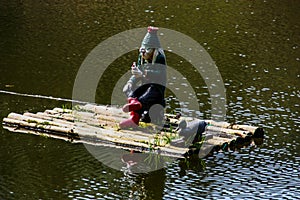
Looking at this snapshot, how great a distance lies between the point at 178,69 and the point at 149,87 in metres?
4.24

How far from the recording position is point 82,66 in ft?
54.8

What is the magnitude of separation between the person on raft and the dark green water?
1.07 metres

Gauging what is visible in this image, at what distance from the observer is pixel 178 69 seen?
16.7 m

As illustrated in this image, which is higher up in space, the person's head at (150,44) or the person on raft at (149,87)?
the person's head at (150,44)

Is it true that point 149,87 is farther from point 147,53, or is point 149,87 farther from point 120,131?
point 120,131

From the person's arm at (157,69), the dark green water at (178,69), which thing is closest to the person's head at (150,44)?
the person's arm at (157,69)

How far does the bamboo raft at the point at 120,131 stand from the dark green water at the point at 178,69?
0.23m

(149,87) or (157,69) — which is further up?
(157,69)

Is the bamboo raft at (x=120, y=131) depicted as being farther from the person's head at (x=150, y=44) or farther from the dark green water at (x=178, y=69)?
the person's head at (x=150, y=44)

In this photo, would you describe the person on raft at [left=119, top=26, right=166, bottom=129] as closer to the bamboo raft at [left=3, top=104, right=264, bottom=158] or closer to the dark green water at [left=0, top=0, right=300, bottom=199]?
the bamboo raft at [left=3, top=104, right=264, bottom=158]

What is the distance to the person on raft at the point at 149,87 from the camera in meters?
12.5

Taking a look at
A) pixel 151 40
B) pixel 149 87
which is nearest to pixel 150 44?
pixel 151 40

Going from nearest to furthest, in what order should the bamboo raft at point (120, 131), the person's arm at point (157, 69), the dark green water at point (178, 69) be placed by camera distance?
the dark green water at point (178, 69) < the bamboo raft at point (120, 131) < the person's arm at point (157, 69)

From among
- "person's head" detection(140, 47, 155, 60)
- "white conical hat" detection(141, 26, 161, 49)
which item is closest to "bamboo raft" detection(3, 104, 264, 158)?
"person's head" detection(140, 47, 155, 60)
